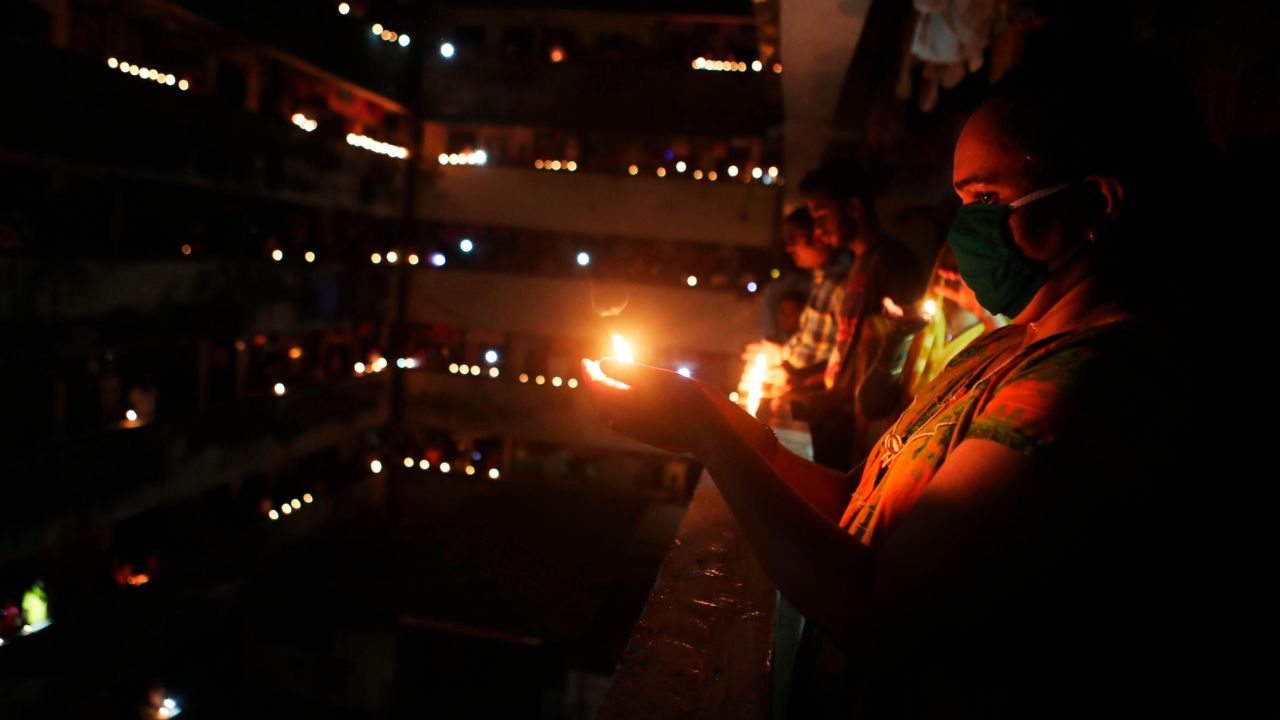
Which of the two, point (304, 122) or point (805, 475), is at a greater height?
point (304, 122)

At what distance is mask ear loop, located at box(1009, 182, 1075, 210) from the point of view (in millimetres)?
1199

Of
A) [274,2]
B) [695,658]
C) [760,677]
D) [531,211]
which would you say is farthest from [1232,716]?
[531,211]

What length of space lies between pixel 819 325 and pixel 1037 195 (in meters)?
4.39

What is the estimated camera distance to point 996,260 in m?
1.36

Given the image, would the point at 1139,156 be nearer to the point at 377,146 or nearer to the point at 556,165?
the point at 556,165

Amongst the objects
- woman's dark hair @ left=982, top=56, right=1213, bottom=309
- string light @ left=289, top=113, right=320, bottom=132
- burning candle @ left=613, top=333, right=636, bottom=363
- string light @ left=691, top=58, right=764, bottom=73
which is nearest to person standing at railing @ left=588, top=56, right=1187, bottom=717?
woman's dark hair @ left=982, top=56, right=1213, bottom=309

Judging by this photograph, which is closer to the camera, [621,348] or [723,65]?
[621,348]

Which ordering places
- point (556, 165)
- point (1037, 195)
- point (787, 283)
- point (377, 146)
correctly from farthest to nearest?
point (556, 165) < point (377, 146) < point (787, 283) < point (1037, 195)

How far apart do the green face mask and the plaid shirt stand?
151 inches

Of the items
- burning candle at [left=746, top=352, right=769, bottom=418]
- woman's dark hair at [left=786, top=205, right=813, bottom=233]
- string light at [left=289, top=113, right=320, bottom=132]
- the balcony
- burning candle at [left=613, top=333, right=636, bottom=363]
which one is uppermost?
string light at [left=289, top=113, right=320, bottom=132]

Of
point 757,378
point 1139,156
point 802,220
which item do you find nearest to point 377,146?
point 802,220

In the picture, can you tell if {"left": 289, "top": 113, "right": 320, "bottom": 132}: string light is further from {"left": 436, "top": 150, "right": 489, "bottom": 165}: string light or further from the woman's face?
the woman's face

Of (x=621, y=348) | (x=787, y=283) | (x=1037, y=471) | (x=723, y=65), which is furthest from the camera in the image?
(x=723, y=65)

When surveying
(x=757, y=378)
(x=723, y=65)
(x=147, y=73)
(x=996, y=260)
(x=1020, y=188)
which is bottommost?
(x=757, y=378)
